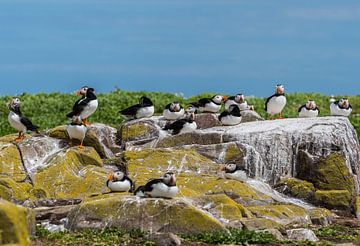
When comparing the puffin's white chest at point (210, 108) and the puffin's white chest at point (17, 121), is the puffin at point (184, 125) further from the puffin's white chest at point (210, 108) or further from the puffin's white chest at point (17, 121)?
the puffin's white chest at point (17, 121)

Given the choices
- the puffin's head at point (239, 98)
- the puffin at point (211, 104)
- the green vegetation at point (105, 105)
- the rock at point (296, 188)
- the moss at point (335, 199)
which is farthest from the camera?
the green vegetation at point (105, 105)

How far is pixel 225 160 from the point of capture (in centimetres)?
2348

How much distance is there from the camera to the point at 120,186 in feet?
66.2

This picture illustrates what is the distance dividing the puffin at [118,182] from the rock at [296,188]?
16.5ft

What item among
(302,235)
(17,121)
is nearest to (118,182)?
(302,235)

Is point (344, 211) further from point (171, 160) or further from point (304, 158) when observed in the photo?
point (171, 160)

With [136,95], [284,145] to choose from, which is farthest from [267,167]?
[136,95]

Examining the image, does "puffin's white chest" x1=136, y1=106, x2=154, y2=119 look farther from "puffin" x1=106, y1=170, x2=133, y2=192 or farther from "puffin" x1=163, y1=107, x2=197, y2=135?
"puffin" x1=106, y1=170, x2=133, y2=192

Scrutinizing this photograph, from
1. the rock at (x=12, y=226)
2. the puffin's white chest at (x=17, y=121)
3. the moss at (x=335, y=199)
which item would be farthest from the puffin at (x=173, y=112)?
the rock at (x=12, y=226)

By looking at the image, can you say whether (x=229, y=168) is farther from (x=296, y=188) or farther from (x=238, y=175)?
(x=296, y=188)

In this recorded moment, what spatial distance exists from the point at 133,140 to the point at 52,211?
7703mm

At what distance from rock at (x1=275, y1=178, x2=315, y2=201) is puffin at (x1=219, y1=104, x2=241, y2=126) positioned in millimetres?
2906

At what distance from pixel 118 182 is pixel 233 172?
130 inches

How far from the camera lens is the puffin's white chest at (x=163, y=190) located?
1784 centimetres
